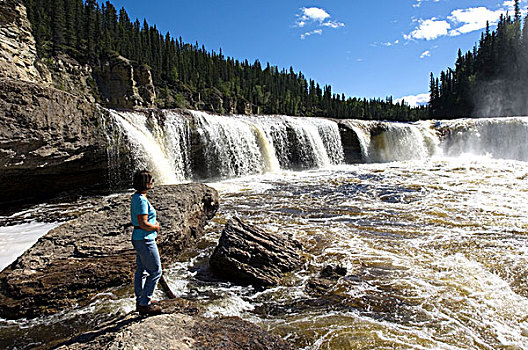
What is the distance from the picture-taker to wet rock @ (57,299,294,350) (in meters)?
2.37

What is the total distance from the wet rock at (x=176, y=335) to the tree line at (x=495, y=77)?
247 feet

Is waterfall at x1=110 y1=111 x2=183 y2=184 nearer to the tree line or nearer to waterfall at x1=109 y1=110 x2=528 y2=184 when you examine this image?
waterfall at x1=109 y1=110 x2=528 y2=184

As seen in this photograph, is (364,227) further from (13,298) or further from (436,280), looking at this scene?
(13,298)

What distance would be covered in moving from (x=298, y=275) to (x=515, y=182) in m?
13.1

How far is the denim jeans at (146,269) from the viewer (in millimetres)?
2965

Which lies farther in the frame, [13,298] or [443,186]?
[443,186]

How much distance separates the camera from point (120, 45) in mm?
57375

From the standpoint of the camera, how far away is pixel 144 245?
2977 mm

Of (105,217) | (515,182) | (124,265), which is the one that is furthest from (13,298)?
(515,182)

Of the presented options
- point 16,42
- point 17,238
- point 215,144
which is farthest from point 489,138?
point 16,42

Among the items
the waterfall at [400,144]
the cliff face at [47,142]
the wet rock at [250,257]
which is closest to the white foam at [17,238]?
the cliff face at [47,142]

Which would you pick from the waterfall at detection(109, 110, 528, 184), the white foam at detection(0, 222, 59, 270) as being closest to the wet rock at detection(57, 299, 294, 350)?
the white foam at detection(0, 222, 59, 270)

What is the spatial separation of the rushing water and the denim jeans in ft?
3.76

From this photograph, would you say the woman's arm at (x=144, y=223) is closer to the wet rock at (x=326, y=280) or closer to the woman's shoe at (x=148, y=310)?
the woman's shoe at (x=148, y=310)
